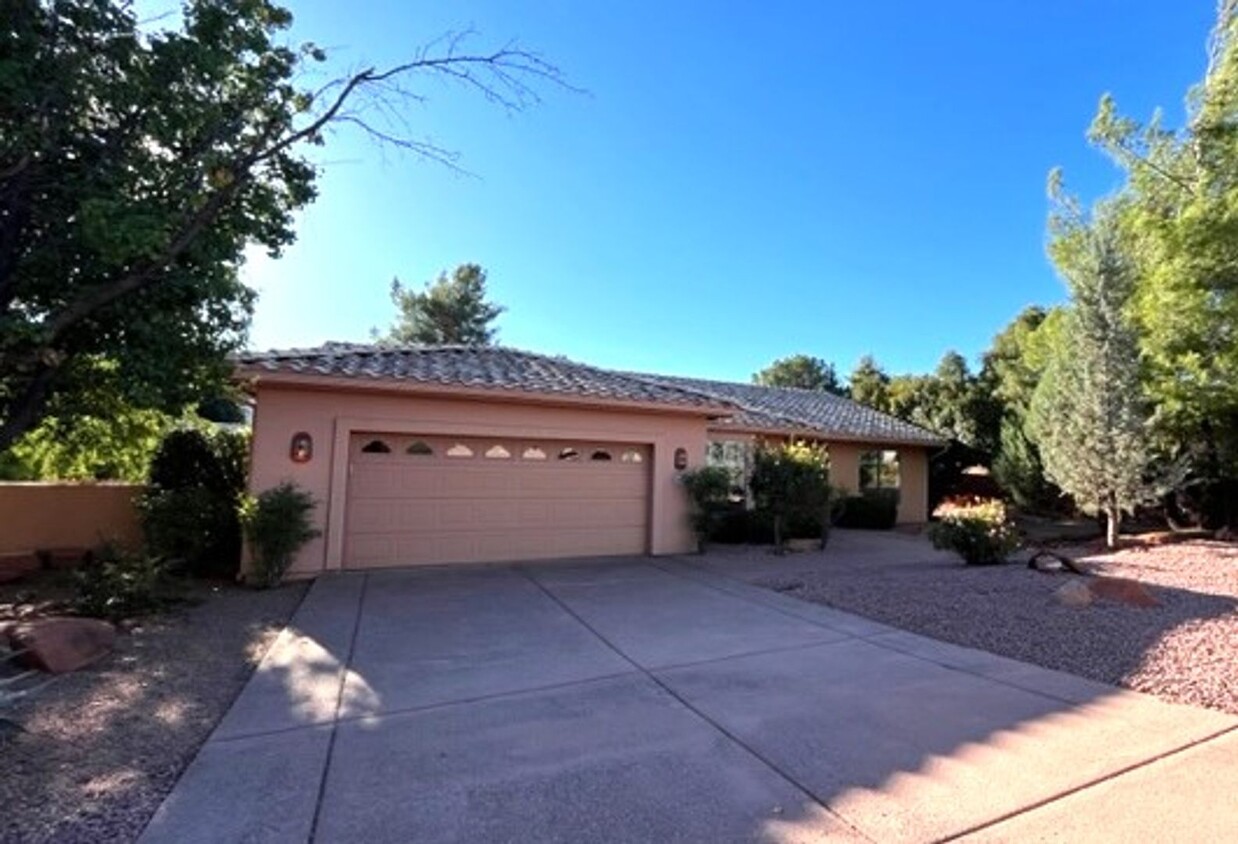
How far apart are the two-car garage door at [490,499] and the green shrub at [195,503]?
183cm

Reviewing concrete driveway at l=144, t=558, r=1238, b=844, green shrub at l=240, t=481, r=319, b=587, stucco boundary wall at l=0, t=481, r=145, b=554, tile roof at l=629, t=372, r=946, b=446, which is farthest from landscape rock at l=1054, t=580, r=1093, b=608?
stucco boundary wall at l=0, t=481, r=145, b=554

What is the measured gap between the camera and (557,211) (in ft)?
46.2

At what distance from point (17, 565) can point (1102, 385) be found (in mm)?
19221

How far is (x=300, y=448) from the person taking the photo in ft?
31.6

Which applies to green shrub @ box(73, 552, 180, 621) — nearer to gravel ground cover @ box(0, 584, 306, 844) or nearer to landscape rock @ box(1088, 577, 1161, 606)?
gravel ground cover @ box(0, 584, 306, 844)

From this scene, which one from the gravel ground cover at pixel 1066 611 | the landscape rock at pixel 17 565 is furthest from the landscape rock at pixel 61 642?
the gravel ground cover at pixel 1066 611

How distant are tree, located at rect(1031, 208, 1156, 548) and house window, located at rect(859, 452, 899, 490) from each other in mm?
5773

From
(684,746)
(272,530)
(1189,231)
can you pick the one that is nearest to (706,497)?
(272,530)

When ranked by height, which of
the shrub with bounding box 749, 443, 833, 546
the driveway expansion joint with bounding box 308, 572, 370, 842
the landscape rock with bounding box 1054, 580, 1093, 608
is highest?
the shrub with bounding box 749, 443, 833, 546

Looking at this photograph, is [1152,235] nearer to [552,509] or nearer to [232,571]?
[552,509]

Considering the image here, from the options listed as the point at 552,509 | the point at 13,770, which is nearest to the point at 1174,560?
the point at 552,509

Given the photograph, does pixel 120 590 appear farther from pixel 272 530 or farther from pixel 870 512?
pixel 870 512

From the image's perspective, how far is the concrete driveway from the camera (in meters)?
3.19

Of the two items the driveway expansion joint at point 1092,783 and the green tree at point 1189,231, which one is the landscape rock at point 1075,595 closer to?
the driveway expansion joint at point 1092,783
